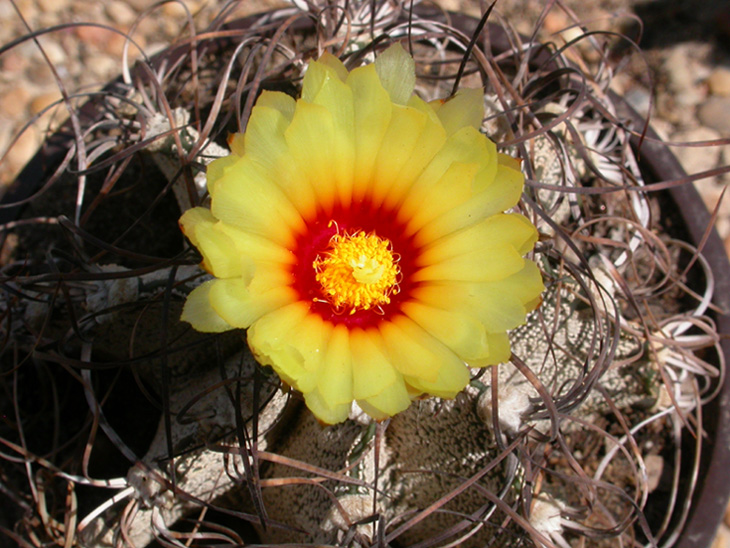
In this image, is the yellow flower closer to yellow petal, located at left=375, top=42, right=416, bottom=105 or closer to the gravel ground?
yellow petal, located at left=375, top=42, right=416, bottom=105

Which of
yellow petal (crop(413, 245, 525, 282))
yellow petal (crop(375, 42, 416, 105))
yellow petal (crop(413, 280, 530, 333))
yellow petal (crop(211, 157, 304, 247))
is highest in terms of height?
yellow petal (crop(375, 42, 416, 105))

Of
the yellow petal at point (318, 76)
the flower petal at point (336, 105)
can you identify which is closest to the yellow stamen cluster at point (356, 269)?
the flower petal at point (336, 105)

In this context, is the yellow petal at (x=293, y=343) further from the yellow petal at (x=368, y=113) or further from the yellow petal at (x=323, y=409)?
the yellow petal at (x=368, y=113)

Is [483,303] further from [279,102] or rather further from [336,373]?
[279,102]

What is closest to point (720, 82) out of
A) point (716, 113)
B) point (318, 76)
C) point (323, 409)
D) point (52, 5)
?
point (716, 113)

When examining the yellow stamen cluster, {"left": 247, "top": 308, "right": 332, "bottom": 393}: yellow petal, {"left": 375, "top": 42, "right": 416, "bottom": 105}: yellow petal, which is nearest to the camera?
{"left": 247, "top": 308, "right": 332, "bottom": 393}: yellow petal

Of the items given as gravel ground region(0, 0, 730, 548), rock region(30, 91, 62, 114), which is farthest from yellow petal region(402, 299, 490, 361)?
rock region(30, 91, 62, 114)

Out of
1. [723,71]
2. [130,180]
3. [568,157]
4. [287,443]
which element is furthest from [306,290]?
[723,71]
